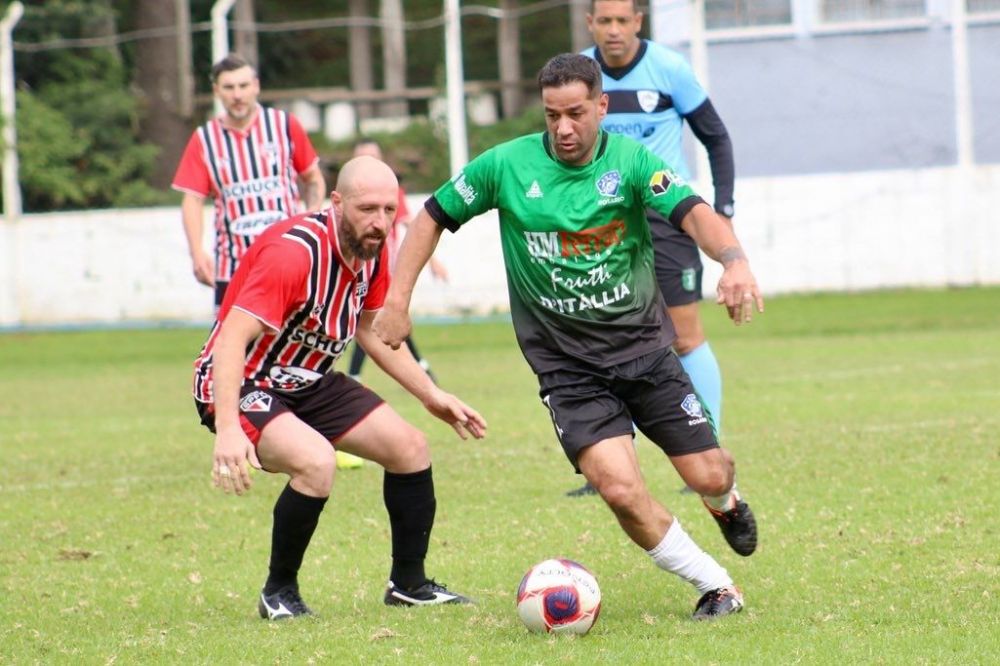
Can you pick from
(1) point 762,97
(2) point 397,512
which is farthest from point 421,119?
(2) point 397,512

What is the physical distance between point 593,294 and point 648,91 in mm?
2589

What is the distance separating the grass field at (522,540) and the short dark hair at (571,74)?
1.85 metres

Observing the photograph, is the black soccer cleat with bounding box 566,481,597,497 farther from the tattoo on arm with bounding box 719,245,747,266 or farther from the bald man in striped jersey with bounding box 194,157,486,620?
the tattoo on arm with bounding box 719,245,747,266

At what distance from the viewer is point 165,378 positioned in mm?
15492

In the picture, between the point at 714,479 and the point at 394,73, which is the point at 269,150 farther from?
the point at 394,73

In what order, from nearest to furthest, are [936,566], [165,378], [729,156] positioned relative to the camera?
[936,566], [729,156], [165,378]

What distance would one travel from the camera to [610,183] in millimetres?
5590

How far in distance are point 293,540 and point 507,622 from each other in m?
0.86

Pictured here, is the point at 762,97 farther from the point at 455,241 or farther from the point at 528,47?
the point at 528,47

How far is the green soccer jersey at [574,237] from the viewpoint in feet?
18.4

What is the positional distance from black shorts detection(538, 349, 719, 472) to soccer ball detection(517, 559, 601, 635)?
17.0 inches

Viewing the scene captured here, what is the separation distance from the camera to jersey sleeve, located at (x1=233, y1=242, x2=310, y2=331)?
18.2 feet

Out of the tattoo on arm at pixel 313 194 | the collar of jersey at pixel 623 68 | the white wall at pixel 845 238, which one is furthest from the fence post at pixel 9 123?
the collar of jersey at pixel 623 68

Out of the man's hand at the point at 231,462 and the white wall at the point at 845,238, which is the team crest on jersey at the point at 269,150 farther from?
the white wall at the point at 845,238
